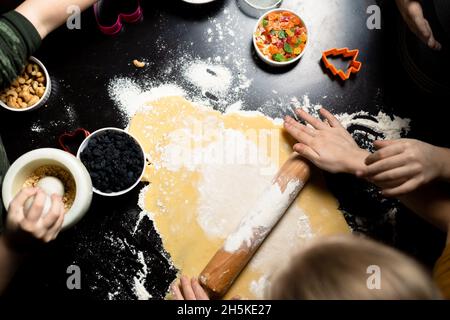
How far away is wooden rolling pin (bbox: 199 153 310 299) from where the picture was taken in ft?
3.11

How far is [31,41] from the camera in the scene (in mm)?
902

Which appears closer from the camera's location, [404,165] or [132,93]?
[404,165]

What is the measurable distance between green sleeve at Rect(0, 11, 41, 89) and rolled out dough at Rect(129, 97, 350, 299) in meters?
0.29

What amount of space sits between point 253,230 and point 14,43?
2.18 ft

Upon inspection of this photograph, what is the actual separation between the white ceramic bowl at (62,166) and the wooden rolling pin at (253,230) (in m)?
0.32

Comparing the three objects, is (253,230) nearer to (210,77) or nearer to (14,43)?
(210,77)

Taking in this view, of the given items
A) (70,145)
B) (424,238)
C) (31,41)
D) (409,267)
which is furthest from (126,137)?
(424,238)

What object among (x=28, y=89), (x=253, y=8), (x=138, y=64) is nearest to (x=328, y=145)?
(x=253, y=8)

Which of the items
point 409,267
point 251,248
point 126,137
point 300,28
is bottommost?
point 251,248

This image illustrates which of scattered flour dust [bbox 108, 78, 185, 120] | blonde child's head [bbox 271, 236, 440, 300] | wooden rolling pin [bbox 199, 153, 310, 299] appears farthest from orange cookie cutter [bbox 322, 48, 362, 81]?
blonde child's head [bbox 271, 236, 440, 300]

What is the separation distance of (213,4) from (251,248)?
0.65m

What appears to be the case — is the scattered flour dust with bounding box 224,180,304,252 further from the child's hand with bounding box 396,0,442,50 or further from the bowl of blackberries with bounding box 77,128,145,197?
the child's hand with bounding box 396,0,442,50

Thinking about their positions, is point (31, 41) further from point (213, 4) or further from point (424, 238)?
point (424, 238)

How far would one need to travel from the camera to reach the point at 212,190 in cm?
104
